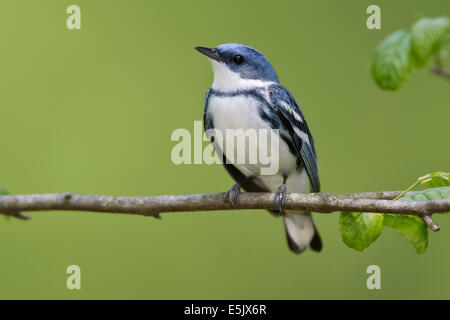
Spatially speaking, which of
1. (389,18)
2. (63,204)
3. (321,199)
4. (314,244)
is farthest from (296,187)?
(389,18)

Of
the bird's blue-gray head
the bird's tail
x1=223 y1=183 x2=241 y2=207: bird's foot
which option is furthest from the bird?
the bird's tail

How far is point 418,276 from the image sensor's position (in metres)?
5.60

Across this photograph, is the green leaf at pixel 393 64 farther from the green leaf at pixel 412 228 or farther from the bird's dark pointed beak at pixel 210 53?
the bird's dark pointed beak at pixel 210 53

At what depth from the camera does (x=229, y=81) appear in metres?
3.59

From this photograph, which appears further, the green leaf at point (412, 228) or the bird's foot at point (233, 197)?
the bird's foot at point (233, 197)

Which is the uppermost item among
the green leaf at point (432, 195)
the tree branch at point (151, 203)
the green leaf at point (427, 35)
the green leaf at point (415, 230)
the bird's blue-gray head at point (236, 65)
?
the bird's blue-gray head at point (236, 65)

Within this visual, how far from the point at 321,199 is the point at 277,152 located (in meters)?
0.97

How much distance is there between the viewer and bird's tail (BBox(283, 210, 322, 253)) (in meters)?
4.17

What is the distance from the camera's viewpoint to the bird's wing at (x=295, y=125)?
3.53 metres

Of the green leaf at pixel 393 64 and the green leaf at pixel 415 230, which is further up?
the green leaf at pixel 393 64

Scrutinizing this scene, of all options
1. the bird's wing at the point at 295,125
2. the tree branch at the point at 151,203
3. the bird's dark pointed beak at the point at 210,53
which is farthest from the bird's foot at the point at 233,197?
the bird's dark pointed beak at the point at 210,53

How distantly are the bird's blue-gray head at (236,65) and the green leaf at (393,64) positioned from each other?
3.07 feet

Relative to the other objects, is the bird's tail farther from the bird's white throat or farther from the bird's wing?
the bird's white throat

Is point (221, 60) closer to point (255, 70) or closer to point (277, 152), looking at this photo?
point (255, 70)
